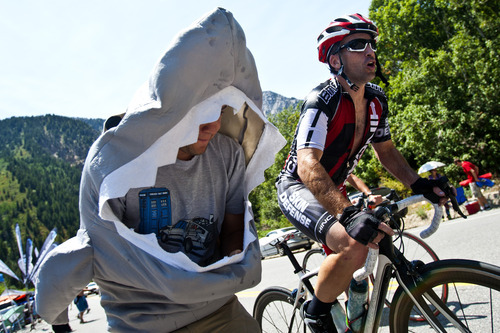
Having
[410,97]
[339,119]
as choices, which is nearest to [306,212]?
[339,119]

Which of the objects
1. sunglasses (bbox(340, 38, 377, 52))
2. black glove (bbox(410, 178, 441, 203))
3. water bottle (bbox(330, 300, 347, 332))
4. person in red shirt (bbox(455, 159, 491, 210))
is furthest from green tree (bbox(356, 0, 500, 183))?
water bottle (bbox(330, 300, 347, 332))

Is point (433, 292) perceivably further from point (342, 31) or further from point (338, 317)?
point (342, 31)

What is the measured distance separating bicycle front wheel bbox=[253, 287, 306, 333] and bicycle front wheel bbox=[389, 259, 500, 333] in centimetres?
125

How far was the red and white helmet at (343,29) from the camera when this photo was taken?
9.69 feet

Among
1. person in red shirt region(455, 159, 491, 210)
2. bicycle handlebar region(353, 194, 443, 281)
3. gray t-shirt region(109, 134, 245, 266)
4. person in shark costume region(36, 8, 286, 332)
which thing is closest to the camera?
person in shark costume region(36, 8, 286, 332)

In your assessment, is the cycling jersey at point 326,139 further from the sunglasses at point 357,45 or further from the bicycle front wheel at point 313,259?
the bicycle front wheel at point 313,259

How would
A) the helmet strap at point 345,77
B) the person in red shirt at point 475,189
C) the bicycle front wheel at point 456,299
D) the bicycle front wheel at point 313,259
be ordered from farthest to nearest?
the person in red shirt at point 475,189 → the bicycle front wheel at point 313,259 → the helmet strap at point 345,77 → the bicycle front wheel at point 456,299

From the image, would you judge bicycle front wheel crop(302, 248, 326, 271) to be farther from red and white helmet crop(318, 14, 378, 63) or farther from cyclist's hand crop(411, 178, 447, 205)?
red and white helmet crop(318, 14, 378, 63)

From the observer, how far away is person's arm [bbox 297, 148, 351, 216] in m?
2.28

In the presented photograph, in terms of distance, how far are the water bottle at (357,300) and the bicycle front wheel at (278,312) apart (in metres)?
0.93

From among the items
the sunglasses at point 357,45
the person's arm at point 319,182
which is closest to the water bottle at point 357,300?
the person's arm at point 319,182

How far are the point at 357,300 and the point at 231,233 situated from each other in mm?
1050

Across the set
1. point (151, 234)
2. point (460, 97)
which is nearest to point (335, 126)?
point (151, 234)

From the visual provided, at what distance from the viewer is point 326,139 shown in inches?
116
